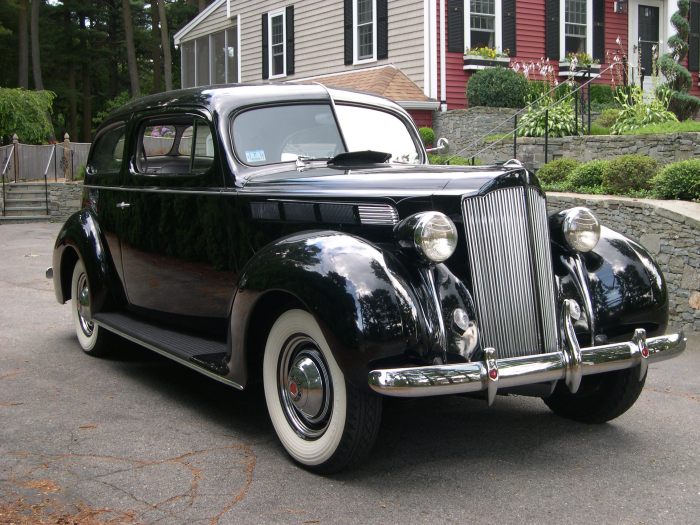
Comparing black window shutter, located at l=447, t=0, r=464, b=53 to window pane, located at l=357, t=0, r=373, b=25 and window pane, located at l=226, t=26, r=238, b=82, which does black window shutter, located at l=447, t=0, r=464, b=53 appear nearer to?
window pane, located at l=357, t=0, r=373, b=25

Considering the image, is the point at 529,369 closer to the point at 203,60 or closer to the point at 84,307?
the point at 84,307

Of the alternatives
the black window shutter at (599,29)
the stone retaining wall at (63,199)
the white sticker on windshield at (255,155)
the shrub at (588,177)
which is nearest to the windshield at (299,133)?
the white sticker on windshield at (255,155)

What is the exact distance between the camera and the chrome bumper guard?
3.66m

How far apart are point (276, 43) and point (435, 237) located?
21077 mm

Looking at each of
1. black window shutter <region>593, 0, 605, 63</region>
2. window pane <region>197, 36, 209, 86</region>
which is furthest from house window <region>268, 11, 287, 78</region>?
black window shutter <region>593, 0, 605, 63</region>

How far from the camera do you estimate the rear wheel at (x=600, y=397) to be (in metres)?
4.73

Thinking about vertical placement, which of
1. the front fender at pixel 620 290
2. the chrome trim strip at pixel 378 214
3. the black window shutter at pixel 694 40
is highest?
the black window shutter at pixel 694 40

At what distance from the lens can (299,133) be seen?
5.50m

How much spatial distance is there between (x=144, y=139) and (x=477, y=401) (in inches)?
122

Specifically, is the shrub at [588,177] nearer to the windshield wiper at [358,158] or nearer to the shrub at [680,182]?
the shrub at [680,182]

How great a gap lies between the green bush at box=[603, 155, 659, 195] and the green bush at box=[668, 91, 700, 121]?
668cm

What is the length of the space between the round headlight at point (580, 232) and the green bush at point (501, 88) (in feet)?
46.6

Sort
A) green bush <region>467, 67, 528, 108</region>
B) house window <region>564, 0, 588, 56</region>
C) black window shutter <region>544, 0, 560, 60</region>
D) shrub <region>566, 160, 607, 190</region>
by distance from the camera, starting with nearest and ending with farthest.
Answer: shrub <region>566, 160, 607, 190</region> → green bush <region>467, 67, 528, 108</region> → black window shutter <region>544, 0, 560, 60</region> → house window <region>564, 0, 588, 56</region>

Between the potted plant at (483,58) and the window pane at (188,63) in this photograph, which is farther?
the window pane at (188,63)
